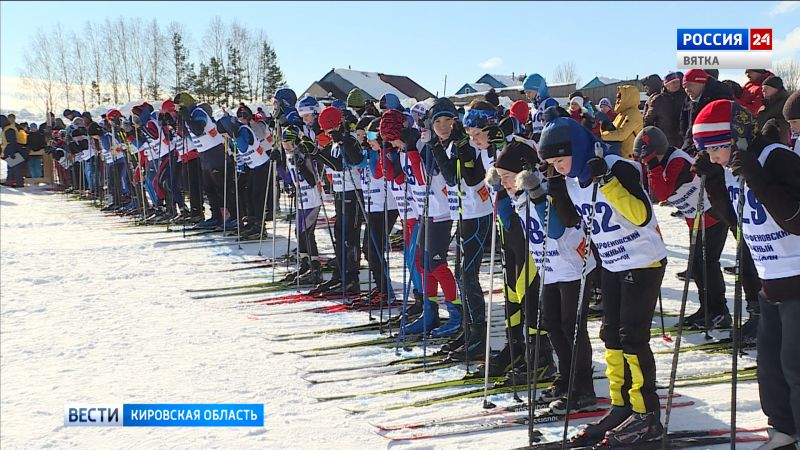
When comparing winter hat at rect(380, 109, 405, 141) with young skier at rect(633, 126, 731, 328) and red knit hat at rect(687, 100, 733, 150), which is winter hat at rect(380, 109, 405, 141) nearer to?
young skier at rect(633, 126, 731, 328)

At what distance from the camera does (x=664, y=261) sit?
11.8ft

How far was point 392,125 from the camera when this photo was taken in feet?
19.1

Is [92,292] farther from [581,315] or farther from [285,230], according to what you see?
[581,315]

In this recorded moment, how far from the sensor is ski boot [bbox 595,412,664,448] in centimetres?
354

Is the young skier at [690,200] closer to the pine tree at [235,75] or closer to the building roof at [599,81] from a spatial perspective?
the building roof at [599,81]

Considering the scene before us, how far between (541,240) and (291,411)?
6.32ft

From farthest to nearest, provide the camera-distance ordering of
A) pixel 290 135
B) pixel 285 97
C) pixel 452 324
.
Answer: pixel 285 97 → pixel 290 135 → pixel 452 324

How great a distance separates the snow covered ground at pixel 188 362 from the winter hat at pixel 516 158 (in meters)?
1.50

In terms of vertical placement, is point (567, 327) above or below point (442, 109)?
below

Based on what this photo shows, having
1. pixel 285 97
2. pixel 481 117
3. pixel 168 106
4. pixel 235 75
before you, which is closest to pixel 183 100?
pixel 168 106

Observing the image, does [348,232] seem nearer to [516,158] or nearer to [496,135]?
[496,135]

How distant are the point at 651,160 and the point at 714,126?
225cm

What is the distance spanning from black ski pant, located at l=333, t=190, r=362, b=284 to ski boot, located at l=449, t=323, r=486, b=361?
2388 millimetres

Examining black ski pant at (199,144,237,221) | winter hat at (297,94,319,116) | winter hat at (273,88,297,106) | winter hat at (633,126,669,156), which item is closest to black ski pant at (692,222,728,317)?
winter hat at (633,126,669,156)
